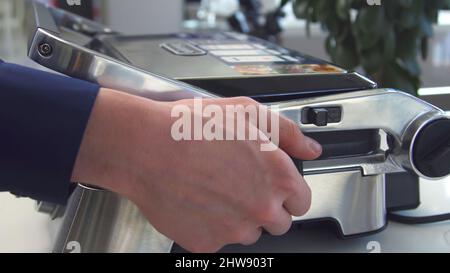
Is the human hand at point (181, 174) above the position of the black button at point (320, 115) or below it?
below

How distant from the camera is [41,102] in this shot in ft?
1.18

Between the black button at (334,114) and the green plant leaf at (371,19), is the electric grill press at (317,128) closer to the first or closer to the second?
the black button at (334,114)

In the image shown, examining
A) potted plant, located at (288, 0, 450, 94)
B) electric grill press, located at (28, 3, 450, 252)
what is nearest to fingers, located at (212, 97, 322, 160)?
electric grill press, located at (28, 3, 450, 252)

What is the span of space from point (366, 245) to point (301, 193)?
13 cm

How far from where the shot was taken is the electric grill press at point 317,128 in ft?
1.37

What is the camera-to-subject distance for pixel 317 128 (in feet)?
1.39

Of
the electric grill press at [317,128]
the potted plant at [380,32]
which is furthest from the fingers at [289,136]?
the potted plant at [380,32]

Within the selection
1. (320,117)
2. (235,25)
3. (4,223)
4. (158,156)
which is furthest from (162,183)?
(235,25)

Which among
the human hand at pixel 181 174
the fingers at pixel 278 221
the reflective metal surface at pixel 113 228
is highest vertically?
the human hand at pixel 181 174

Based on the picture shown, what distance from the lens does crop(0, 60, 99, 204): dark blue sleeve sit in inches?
13.8

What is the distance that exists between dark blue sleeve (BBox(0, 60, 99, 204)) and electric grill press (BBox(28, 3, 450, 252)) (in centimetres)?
5

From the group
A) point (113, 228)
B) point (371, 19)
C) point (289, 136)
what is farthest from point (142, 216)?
point (371, 19)

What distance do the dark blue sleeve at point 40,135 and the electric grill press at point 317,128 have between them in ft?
0.18

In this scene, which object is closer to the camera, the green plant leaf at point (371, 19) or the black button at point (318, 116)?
the black button at point (318, 116)
